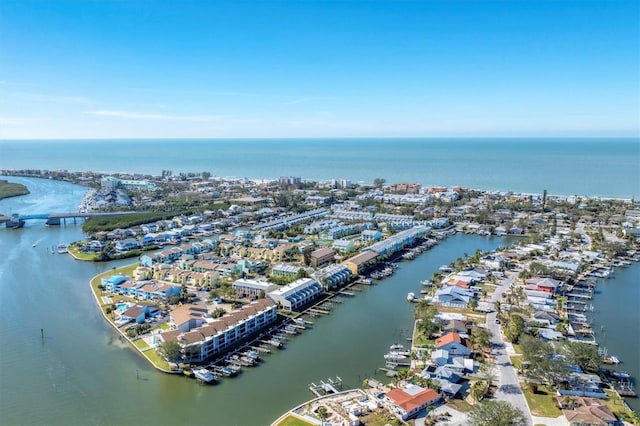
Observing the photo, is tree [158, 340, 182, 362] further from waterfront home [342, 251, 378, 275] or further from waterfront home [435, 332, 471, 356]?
waterfront home [342, 251, 378, 275]

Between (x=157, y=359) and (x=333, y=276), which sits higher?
(x=333, y=276)

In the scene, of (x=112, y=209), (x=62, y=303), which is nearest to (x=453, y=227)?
(x=62, y=303)

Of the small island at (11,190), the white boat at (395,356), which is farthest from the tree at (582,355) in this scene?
the small island at (11,190)

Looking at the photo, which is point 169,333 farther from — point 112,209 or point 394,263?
point 112,209

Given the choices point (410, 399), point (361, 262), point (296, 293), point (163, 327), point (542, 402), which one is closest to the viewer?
point (410, 399)

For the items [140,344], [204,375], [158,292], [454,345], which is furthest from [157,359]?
[454,345]

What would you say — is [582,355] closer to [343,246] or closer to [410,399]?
[410,399]

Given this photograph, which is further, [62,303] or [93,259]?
[93,259]
